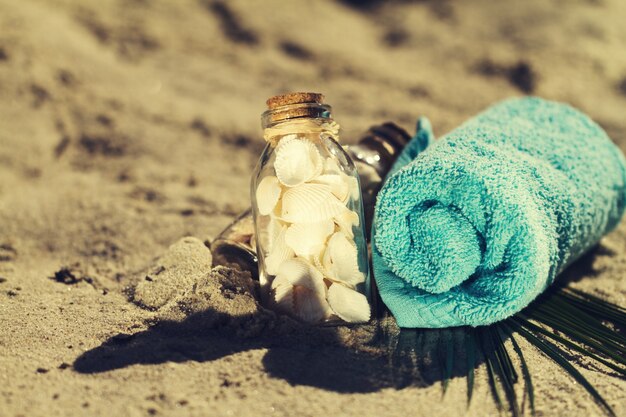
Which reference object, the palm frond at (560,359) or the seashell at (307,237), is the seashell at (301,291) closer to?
the seashell at (307,237)

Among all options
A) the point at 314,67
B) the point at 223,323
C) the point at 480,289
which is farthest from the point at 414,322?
the point at 314,67

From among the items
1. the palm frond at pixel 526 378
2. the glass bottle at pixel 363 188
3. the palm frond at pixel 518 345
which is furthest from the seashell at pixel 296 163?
the palm frond at pixel 526 378

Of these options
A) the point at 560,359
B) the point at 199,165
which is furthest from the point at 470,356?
the point at 199,165

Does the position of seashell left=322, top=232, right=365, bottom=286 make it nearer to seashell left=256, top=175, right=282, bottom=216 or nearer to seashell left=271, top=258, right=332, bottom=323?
seashell left=271, top=258, right=332, bottom=323

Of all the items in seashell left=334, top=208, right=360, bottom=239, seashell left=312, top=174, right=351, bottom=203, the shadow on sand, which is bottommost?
the shadow on sand

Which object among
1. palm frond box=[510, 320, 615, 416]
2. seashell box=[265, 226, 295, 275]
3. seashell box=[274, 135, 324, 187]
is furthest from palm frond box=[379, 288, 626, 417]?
seashell box=[274, 135, 324, 187]

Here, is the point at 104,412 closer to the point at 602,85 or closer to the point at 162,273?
the point at 162,273
